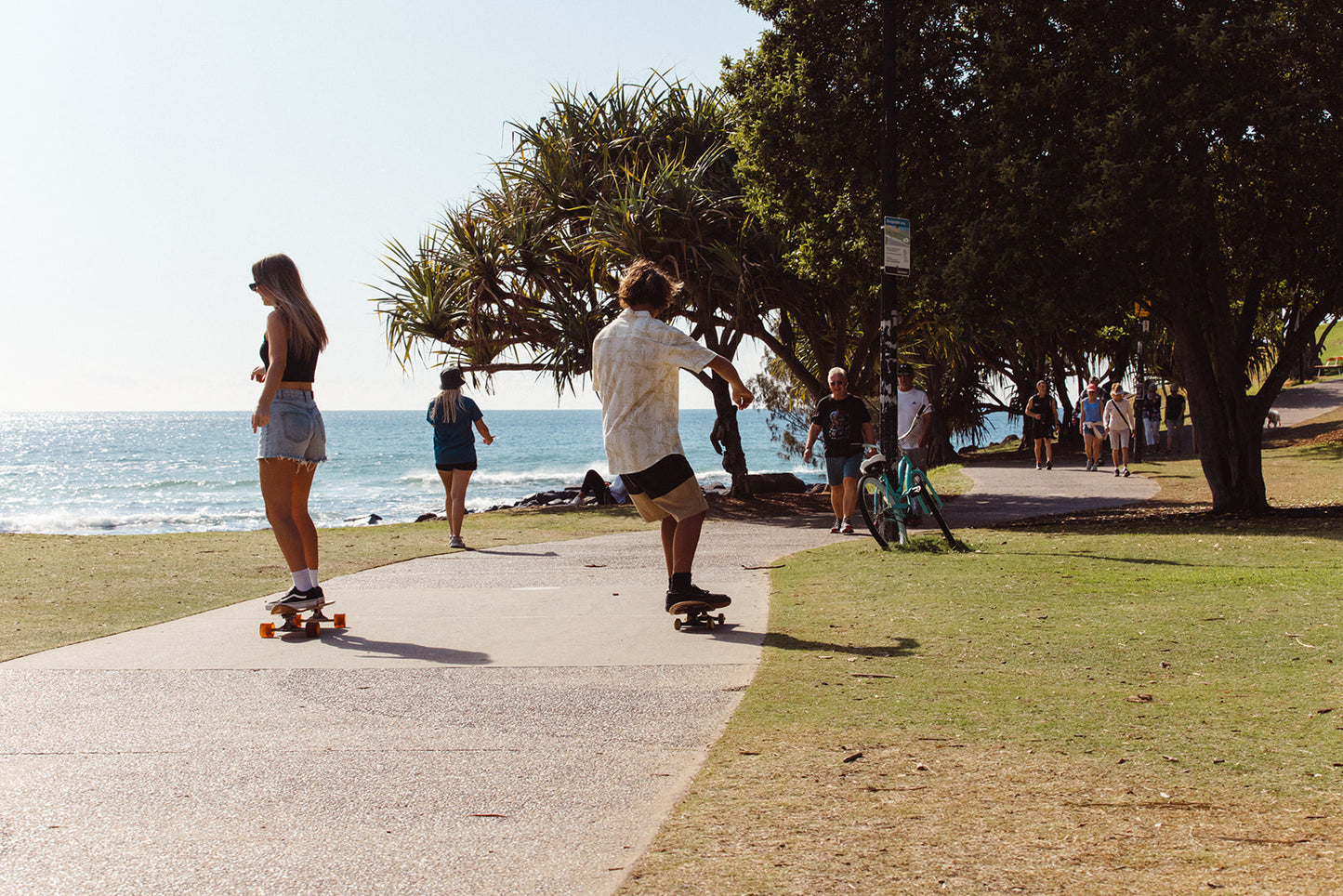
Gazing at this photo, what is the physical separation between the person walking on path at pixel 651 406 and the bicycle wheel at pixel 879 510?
4.07m

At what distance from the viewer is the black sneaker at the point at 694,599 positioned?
5969 mm

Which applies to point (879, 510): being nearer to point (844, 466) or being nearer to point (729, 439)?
point (844, 466)

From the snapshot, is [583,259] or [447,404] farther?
[583,259]

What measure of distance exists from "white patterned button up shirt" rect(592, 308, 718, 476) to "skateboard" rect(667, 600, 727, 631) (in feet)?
2.70

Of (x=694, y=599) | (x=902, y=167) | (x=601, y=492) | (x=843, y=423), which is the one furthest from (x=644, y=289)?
(x=601, y=492)

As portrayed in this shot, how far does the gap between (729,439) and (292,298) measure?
14.3 metres

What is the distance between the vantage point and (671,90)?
1977 cm

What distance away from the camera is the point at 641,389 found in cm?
586

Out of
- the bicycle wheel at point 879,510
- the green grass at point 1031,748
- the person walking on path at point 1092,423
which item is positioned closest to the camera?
the green grass at point 1031,748

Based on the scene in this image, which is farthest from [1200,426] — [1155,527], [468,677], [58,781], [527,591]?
[58,781]

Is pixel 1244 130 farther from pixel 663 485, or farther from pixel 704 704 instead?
pixel 704 704

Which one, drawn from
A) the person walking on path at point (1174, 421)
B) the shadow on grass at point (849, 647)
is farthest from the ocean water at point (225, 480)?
the shadow on grass at point (849, 647)

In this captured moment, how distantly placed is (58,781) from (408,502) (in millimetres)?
35448

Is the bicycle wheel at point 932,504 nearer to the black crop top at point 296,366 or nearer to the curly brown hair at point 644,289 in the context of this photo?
the curly brown hair at point 644,289
